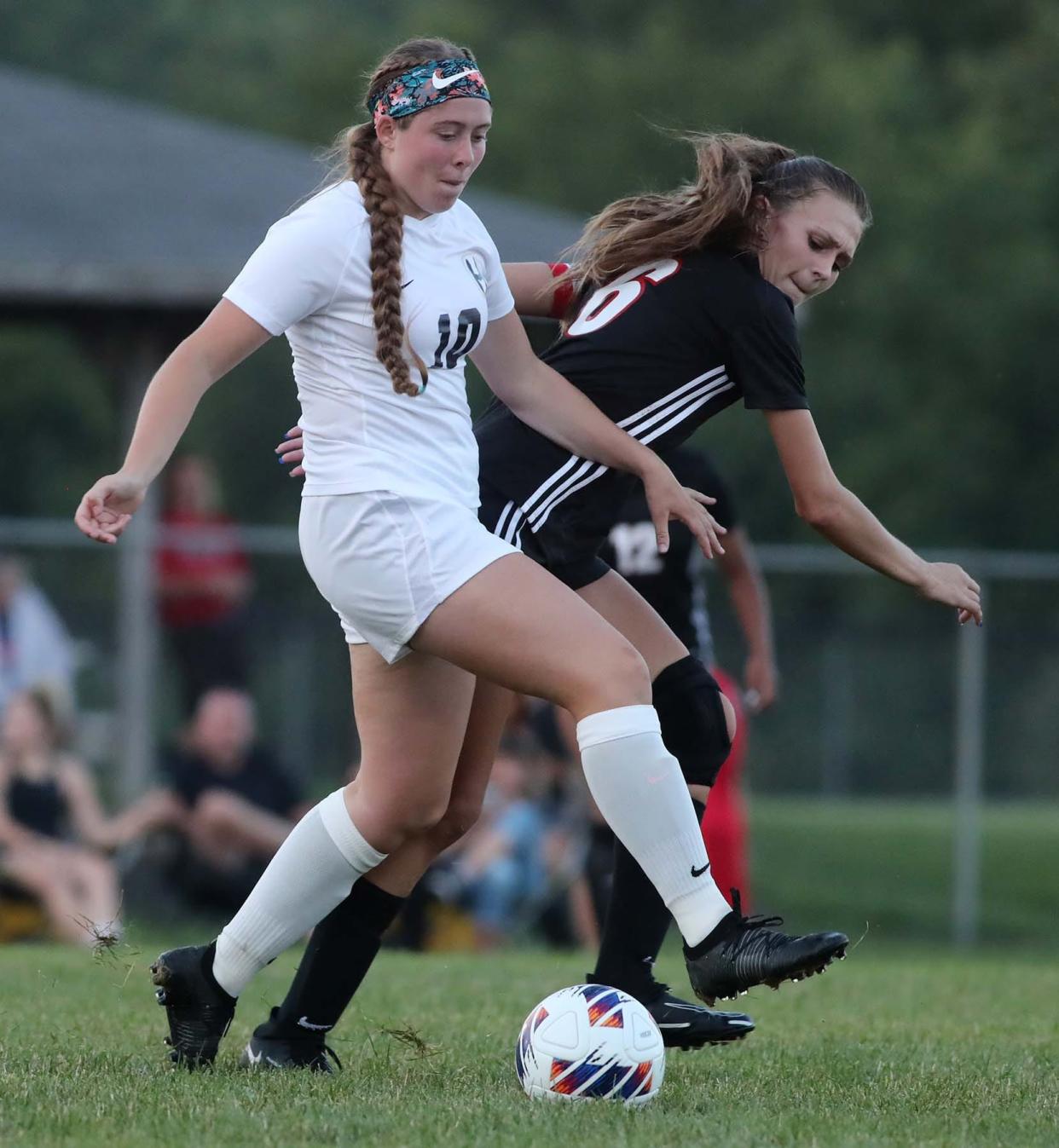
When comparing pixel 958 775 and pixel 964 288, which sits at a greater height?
pixel 964 288

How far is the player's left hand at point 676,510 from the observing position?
408 centimetres

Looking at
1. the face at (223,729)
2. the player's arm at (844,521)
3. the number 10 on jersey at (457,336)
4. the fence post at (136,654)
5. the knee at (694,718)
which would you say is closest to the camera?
the number 10 on jersey at (457,336)

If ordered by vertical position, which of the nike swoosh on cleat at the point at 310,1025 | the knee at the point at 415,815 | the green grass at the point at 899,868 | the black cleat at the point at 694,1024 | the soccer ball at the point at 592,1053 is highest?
the knee at the point at 415,815

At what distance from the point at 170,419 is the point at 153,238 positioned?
9075 mm

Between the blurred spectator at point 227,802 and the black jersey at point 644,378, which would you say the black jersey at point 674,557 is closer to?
the black jersey at point 644,378

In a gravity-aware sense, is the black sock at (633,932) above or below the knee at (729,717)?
below

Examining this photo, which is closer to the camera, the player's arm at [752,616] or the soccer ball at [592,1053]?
the soccer ball at [592,1053]

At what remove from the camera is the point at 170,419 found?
12.3ft

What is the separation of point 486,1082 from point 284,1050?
0.50 meters

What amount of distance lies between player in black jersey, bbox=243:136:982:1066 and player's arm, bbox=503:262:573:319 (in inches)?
4.3

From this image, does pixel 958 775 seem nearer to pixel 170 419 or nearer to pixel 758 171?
pixel 758 171

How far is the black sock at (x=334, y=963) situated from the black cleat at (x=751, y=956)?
0.86 meters

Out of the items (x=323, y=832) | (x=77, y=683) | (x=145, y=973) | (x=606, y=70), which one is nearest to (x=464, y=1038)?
(x=323, y=832)

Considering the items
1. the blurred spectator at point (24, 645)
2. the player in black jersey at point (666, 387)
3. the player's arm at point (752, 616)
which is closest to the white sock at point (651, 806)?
the player in black jersey at point (666, 387)
